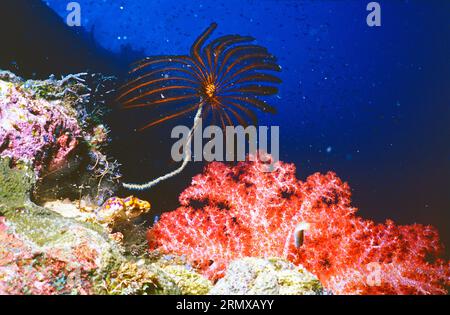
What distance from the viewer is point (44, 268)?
2.24 metres

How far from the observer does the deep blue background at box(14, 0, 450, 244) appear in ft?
74.9

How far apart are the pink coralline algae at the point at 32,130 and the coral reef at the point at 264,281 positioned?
254cm

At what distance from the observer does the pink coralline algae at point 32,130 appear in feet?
10.6

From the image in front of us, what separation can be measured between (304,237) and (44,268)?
3.53m

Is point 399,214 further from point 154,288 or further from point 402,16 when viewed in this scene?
point 154,288

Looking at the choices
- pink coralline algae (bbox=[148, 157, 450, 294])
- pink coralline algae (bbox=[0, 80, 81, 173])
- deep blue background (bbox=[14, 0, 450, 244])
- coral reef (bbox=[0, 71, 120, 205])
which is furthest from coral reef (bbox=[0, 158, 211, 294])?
deep blue background (bbox=[14, 0, 450, 244])

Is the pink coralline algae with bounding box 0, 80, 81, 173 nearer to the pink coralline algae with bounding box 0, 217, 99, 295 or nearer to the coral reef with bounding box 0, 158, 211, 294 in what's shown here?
the coral reef with bounding box 0, 158, 211, 294

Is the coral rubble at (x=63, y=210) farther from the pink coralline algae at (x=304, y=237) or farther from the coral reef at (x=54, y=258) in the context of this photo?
the pink coralline algae at (x=304, y=237)

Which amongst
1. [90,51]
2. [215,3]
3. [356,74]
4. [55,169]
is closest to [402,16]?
[356,74]

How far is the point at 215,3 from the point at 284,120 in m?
11.9

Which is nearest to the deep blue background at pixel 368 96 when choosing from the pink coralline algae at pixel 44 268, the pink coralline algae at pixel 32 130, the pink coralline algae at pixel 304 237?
the pink coralline algae at pixel 304 237

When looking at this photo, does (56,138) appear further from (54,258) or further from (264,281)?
(264,281)

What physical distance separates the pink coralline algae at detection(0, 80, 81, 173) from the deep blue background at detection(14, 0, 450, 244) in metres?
17.0
